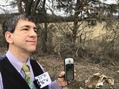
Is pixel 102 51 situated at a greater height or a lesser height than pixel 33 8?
lesser

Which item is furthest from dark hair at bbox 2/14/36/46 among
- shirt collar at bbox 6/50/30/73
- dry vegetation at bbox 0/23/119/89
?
dry vegetation at bbox 0/23/119/89

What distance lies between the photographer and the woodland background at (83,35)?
9.78 metres

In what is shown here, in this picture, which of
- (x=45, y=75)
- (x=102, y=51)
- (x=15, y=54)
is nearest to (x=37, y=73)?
(x=45, y=75)

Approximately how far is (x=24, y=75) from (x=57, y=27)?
841cm

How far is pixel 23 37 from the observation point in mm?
2297

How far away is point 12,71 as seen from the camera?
2.19m

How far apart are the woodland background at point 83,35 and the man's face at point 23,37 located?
677cm

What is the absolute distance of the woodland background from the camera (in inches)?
385

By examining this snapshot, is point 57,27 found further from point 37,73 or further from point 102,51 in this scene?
point 37,73

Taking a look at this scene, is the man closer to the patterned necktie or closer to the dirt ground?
the patterned necktie

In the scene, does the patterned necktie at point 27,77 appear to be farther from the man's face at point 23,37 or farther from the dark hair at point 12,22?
the dark hair at point 12,22

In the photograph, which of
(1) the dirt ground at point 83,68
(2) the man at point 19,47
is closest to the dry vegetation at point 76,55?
(1) the dirt ground at point 83,68

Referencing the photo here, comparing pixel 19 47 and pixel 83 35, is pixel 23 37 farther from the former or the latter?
pixel 83 35

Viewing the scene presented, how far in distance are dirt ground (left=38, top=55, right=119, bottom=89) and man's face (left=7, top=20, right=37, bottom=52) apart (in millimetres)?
5032
